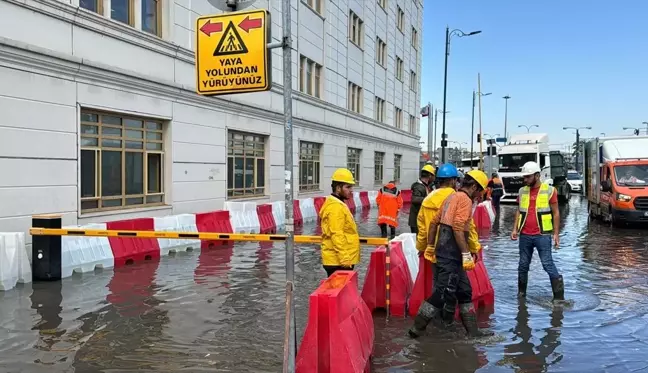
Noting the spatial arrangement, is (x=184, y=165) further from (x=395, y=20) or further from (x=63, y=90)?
(x=395, y=20)

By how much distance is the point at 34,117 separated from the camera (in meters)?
9.62

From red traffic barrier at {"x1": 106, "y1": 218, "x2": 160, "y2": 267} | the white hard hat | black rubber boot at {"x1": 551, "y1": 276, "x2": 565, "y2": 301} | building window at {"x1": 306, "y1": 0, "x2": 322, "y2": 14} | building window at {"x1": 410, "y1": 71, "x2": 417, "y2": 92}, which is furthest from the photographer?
building window at {"x1": 410, "y1": 71, "x2": 417, "y2": 92}

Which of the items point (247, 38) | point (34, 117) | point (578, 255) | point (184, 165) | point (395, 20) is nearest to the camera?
point (247, 38)

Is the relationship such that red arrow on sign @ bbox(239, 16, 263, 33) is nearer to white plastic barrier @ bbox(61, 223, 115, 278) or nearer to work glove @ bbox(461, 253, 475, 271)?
work glove @ bbox(461, 253, 475, 271)

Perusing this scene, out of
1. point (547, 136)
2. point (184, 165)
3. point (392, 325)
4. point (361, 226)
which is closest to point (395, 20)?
point (547, 136)

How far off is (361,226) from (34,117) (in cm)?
1084

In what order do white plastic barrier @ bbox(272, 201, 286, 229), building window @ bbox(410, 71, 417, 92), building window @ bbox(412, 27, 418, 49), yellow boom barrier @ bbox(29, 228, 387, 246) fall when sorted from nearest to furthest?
yellow boom barrier @ bbox(29, 228, 387, 246) < white plastic barrier @ bbox(272, 201, 286, 229) < building window @ bbox(410, 71, 417, 92) < building window @ bbox(412, 27, 418, 49)

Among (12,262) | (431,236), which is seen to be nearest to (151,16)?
(12,262)

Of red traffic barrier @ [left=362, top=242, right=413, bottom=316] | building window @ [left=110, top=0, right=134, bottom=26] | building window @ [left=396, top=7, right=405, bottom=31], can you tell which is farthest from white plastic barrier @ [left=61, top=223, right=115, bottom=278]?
building window @ [left=396, top=7, right=405, bottom=31]

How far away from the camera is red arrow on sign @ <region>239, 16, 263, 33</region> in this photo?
418cm

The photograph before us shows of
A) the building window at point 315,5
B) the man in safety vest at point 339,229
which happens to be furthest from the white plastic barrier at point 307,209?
the man in safety vest at point 339,229

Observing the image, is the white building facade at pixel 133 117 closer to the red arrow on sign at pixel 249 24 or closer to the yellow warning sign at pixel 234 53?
the yellow warning sign at pixel 234 53

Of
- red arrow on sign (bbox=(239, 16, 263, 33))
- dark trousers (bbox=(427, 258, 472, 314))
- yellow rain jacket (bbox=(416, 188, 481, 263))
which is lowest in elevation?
dark trousers (bbox=(427, 258, 472, 314))

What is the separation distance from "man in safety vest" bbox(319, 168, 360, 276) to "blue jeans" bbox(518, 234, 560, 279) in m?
2.88
